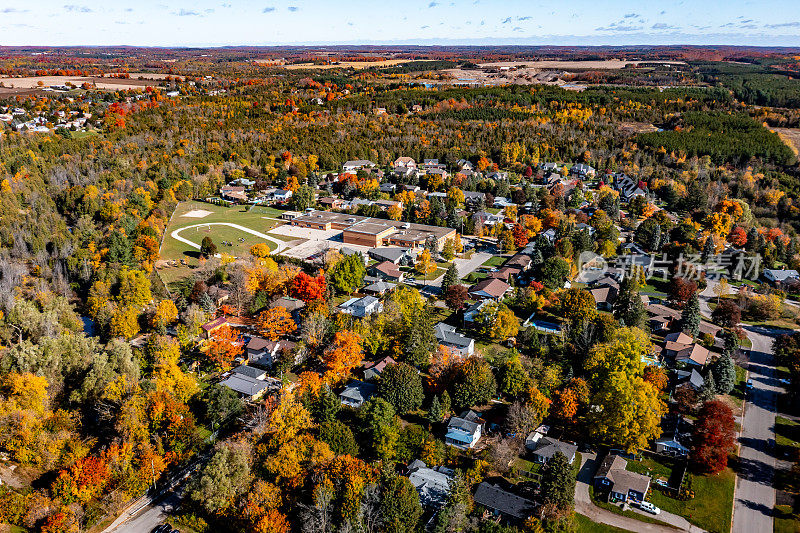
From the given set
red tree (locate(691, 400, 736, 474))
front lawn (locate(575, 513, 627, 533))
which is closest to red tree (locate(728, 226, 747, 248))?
red tree (locate(691, 400, 736, 474))

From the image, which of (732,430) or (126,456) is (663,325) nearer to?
(732,430)

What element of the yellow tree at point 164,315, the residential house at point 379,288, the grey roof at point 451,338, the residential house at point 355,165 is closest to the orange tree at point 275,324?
the yellow tree at point 164,315

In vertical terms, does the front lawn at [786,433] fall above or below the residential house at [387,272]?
below

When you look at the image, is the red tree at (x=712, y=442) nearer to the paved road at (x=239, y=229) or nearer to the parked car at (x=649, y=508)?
the parked car at (x=649, y=508)

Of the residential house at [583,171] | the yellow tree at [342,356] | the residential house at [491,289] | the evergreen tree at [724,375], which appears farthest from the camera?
the residential house at [583,171]

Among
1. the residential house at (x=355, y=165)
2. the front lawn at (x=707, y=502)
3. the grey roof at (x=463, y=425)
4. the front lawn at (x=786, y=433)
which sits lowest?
the front lawn at (x=786, y=433)

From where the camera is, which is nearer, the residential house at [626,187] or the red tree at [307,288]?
the red tree at [307,288]

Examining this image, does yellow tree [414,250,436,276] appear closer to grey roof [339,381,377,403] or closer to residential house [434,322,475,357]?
residential house [434,322,475,357]

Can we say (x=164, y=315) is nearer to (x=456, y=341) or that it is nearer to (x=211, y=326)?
(x=211, y=326)
